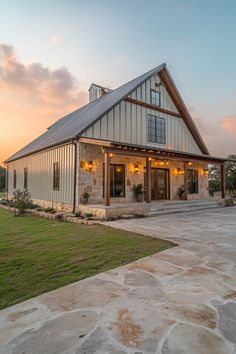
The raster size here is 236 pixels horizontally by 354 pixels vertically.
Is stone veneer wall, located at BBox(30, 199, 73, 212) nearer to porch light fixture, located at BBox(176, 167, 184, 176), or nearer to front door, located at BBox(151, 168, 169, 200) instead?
front door, located at BBox(151, 168, 169, 200)

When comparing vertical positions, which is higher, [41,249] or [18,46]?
[18,46]

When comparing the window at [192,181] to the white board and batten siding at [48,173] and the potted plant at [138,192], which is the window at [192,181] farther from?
the white board and batten siding at [48,173]

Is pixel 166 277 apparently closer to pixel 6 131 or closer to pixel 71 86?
pixel 71 86

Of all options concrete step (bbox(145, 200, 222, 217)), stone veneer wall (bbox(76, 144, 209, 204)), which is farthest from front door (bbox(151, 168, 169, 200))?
concrete step (bbox(145, 200, 222, 217))

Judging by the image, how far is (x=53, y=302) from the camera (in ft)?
8.98

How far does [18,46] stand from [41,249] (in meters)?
11.2

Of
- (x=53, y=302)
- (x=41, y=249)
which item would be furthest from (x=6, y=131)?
(x=53, y=302)

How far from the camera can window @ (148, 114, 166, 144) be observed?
13617 millimetres

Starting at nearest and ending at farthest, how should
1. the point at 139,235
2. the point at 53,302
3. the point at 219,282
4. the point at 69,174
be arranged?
the point at 53,302, the point at 219,282, the point at 139,235, the point at 69,174

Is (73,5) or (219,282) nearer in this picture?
(219,282)

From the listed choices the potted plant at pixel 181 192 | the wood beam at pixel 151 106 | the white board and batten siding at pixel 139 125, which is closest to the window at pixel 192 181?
the potted plant at pixel 181 192

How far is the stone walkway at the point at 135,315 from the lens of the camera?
1.97 m

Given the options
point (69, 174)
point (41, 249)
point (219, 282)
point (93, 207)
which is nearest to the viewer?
point (219, 282)

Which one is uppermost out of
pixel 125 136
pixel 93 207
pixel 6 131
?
pixel 6 131
